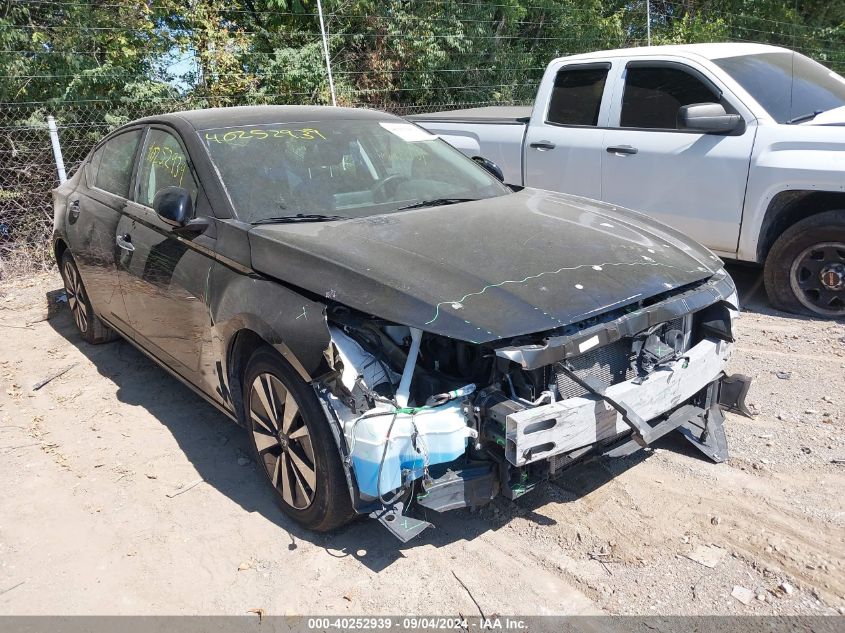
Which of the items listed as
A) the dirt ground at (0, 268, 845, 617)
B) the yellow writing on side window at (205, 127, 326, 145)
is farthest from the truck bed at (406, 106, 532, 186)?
the dirt ground at (0, 268, 845, 617)

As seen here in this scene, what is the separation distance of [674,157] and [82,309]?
4.82 metres

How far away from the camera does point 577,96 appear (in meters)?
6.53

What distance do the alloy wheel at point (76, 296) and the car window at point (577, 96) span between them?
4287mm

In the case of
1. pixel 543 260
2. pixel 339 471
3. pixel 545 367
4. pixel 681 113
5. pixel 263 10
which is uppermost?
pixel 263 10

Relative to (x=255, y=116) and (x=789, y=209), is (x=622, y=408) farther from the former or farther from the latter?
(x=789, y=209)

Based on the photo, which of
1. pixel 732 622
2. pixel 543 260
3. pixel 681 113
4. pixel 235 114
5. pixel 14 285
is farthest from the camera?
pixel 14 285

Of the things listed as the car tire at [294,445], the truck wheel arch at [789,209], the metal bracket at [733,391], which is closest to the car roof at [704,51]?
the truck wheel arch at [789,209]

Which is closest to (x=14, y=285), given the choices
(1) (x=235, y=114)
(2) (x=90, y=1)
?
(2) (x=90, y=1)

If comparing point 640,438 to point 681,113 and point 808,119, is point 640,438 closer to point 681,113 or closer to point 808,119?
point 681,113

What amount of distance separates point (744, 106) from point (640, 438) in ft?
11.9

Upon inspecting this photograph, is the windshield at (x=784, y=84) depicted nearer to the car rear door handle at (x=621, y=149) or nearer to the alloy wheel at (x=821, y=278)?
the car rear door handle at (x=621, y=149)

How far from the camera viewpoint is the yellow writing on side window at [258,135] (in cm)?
384

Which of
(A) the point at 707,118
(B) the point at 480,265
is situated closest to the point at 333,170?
(B) the point at 480,265

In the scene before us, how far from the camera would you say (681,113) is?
536cm
